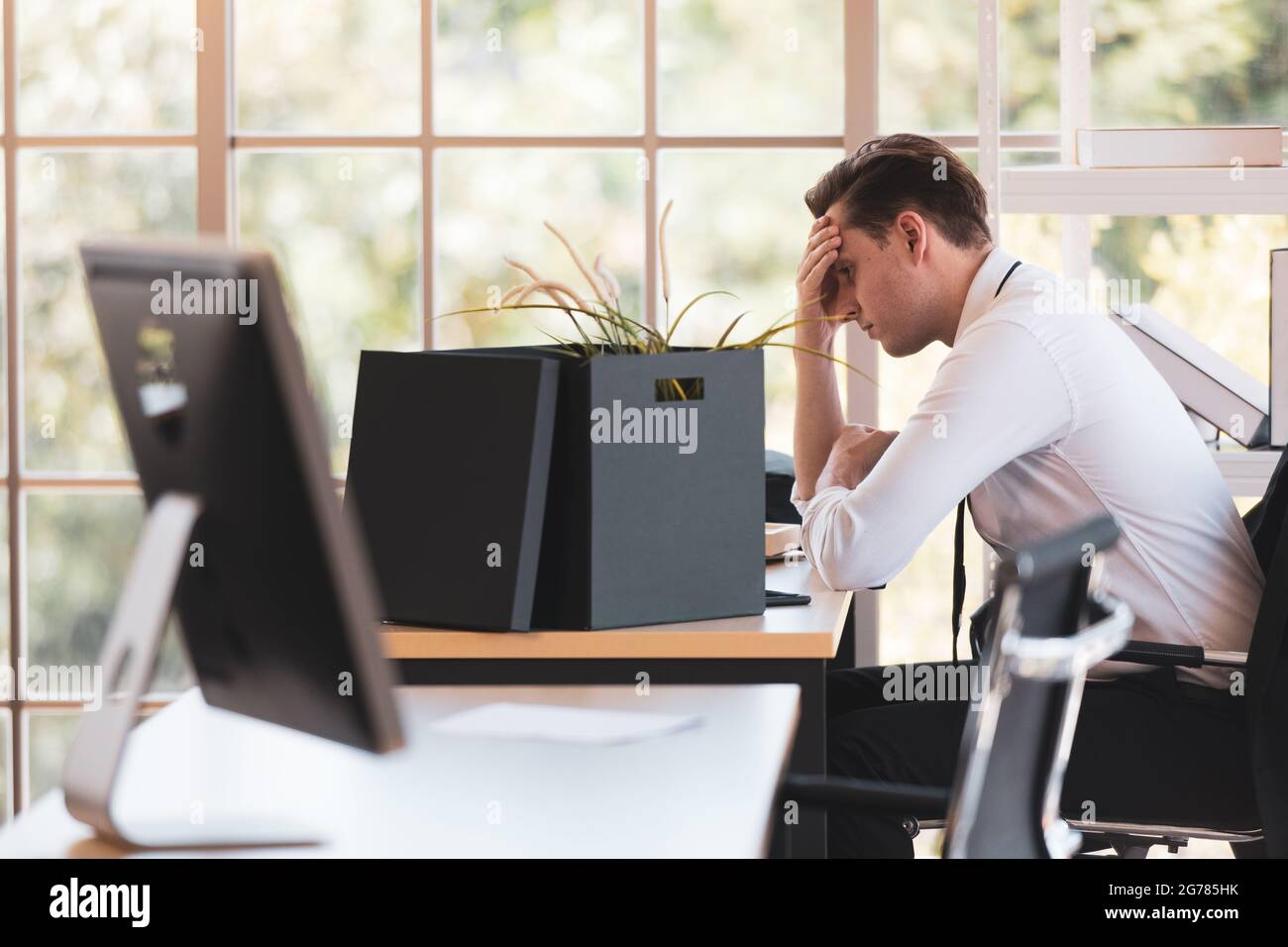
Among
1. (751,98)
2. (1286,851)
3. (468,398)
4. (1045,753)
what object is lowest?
(1286,851)

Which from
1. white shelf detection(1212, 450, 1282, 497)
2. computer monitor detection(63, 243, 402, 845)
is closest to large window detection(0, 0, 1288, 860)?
white shelf detection(1212, 450, 1282, 497)

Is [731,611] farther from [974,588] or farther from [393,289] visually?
[393,289]

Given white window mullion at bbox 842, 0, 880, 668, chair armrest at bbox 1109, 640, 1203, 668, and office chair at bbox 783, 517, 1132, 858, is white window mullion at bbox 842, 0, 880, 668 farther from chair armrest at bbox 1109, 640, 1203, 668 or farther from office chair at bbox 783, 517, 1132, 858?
office chair at bbox 783, 517, 1132, 858

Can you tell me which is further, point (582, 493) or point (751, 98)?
point (751, 98)

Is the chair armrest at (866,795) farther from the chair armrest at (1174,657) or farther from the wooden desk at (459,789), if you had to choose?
the chair armrest at (1174,657)

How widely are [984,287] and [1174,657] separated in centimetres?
58

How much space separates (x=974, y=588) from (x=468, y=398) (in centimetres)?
165

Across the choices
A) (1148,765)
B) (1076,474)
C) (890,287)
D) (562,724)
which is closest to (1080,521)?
(1076,474)

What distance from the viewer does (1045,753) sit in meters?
1.09

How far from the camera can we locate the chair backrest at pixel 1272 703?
59.6 inches

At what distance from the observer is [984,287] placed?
6.43 feet

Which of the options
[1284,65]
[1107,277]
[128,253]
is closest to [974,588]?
[1107,277]

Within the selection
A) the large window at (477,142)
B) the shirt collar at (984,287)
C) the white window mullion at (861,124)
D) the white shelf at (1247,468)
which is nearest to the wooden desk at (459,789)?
the shirt collar at (984,287)

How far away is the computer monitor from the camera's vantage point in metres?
0.77
